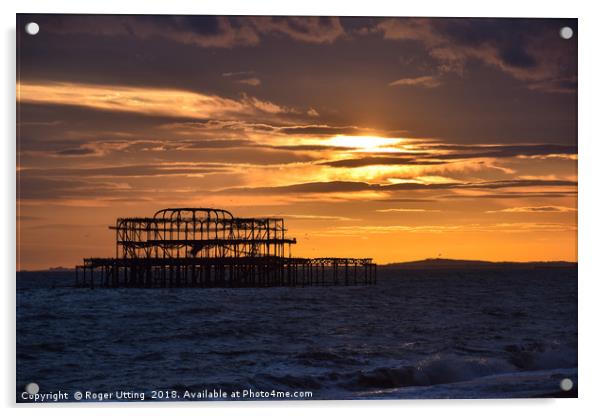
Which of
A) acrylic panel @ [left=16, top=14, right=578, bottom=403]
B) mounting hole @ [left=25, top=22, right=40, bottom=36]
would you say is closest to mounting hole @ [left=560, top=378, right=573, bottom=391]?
acrylic panel @ [left=16, top=14, right=578, bottom=403]

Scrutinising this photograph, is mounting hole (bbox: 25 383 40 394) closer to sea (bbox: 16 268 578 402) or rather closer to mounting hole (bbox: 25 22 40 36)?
sea (bbox: 16 268 578 402)

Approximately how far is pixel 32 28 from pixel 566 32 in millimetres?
6004

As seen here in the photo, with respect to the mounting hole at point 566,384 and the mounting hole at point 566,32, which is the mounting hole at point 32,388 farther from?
the mounting hole at point 566,32

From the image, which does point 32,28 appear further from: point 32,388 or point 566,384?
point 566,384

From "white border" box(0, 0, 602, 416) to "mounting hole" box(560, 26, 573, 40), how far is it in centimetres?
13

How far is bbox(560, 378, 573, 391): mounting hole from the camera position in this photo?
34.7 ft

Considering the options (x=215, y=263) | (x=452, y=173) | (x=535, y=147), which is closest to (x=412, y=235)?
(x=452, y=173)

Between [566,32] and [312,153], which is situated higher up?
[566,32]

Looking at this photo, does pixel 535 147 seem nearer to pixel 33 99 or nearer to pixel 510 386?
pixel 510 386

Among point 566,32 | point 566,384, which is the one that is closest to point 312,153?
point 566,32

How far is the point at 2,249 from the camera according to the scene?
9.96 metres

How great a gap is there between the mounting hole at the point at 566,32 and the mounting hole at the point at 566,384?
391cm

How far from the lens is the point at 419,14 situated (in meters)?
10.6

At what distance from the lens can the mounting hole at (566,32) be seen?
10.8m
